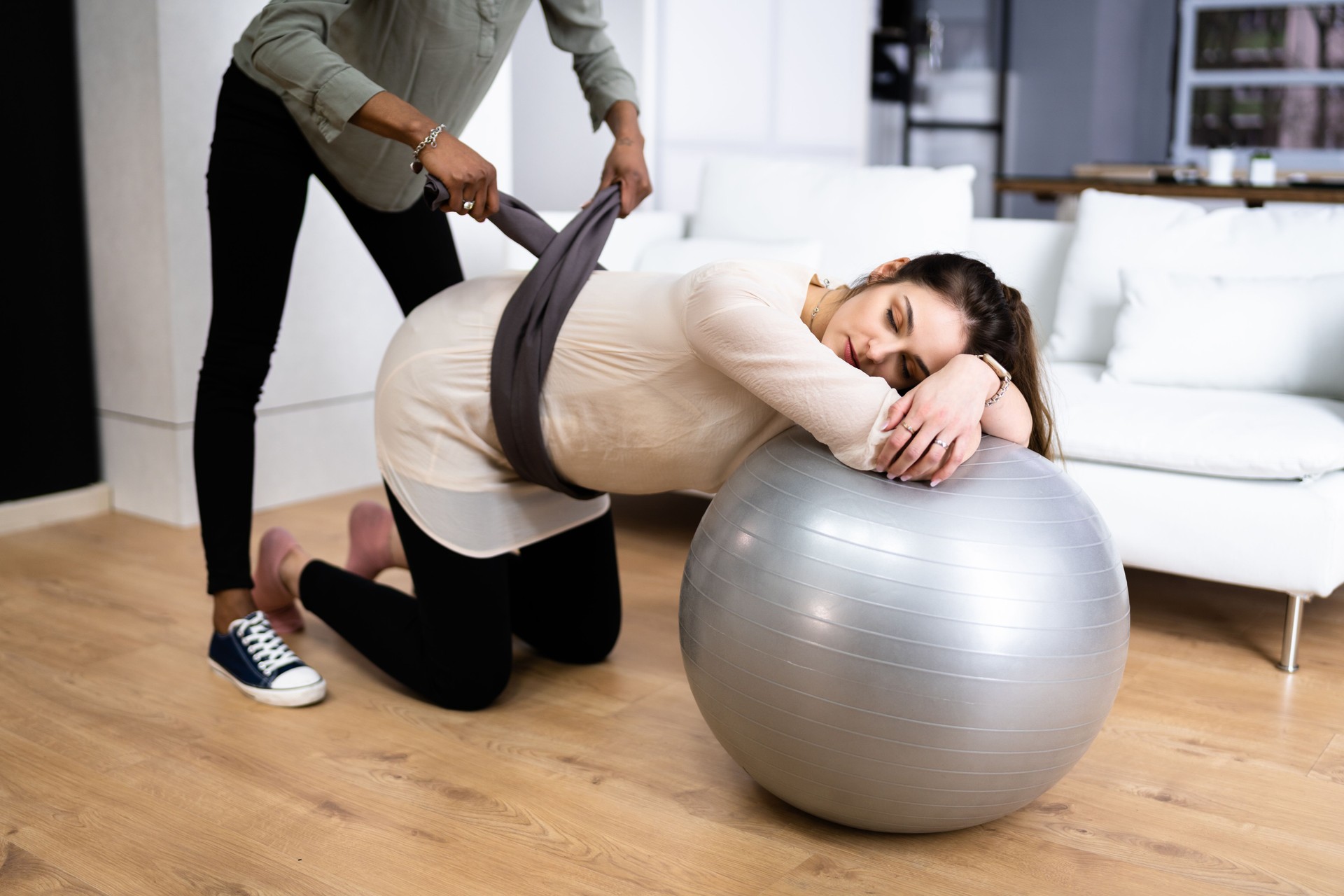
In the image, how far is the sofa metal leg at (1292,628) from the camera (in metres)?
2.02

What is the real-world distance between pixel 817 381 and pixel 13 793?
1.21 m

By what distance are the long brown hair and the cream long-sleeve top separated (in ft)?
0.49

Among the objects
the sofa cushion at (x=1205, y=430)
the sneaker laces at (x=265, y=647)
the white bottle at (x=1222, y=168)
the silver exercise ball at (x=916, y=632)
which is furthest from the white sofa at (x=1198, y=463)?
the white bottle at (x=1222, y=168)

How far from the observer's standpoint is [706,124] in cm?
452

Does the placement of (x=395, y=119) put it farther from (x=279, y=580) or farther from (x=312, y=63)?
(x=279, y=580)

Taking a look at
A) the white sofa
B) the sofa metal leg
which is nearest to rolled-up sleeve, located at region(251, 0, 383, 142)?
the white sofa

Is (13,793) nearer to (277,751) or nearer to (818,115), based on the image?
(277,751)

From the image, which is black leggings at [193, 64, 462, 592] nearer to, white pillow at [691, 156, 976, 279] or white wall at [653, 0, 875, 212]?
white pillow at [691, 156, 976, 279]

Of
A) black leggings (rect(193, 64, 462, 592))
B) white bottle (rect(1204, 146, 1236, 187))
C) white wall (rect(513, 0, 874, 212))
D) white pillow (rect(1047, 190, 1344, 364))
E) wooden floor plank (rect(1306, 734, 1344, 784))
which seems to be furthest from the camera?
white bottle (rect(1204, 146, 1236, 187))

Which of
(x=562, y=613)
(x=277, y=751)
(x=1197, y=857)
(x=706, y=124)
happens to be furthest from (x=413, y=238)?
(x=706, y=124)

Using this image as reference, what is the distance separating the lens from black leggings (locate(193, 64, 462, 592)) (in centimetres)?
175

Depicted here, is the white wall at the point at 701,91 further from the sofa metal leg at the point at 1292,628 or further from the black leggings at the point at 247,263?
the sofa metal leg at the point at 1292,628

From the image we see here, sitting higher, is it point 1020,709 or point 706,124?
point 706,124

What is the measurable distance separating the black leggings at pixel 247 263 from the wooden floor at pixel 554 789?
12.6 inches
